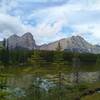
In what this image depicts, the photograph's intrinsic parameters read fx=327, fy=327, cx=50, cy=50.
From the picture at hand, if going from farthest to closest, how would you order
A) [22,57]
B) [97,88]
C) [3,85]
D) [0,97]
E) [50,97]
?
[22,57], [97,88], [50,97], [3,85], [0,97]

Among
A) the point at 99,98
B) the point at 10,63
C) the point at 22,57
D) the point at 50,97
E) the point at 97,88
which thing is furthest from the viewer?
the point at 22,57

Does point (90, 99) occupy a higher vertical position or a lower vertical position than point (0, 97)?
lower

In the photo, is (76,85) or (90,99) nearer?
(90,99)

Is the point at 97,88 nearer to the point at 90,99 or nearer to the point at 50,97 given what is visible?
the point at 90,99

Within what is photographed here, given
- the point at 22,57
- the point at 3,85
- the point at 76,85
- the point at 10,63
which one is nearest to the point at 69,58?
the point at 22,57

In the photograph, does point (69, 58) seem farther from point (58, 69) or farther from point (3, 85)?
point (3, 85)

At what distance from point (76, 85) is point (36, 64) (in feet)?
115

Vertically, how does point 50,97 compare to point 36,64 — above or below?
below

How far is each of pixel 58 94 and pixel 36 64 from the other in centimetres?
874

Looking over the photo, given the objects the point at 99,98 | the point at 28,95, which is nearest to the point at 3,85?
the point at 28,95

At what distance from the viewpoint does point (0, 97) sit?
13.0 m

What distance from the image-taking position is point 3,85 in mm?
14453

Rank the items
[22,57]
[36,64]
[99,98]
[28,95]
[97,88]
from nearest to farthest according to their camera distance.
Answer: [36,64], [28,95], [99,98], [97,88], [22,57]

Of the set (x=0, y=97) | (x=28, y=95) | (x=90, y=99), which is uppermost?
(x=0, y=97)
